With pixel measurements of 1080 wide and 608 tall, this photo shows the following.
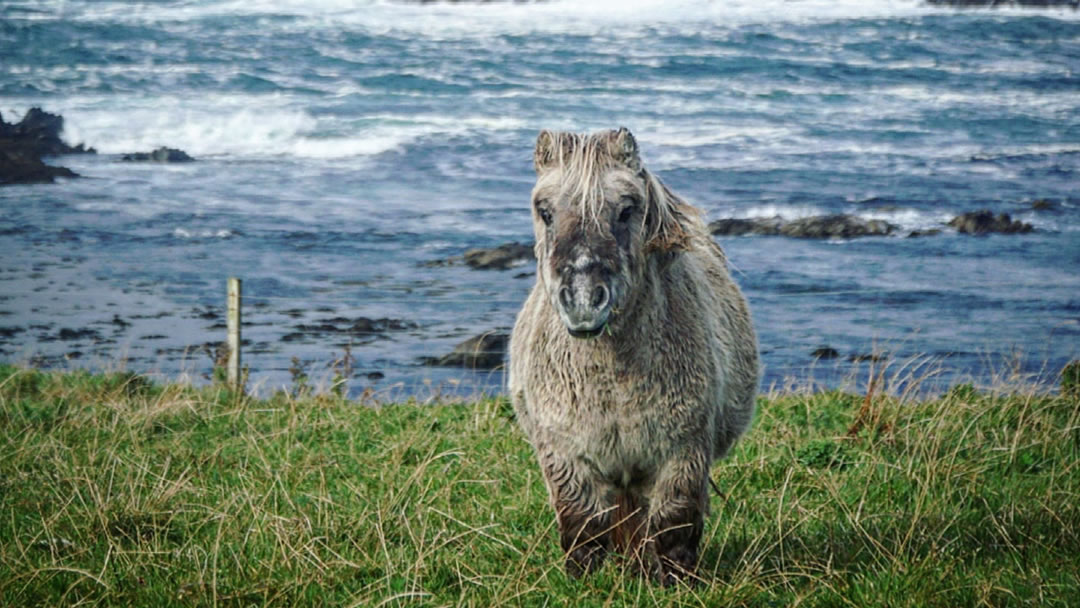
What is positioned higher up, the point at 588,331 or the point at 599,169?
the point at 599,169

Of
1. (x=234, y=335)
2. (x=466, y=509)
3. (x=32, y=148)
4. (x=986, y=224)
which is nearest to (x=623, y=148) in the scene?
(x=466, y=509)

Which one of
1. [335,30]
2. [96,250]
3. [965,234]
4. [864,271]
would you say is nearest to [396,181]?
[335,30]

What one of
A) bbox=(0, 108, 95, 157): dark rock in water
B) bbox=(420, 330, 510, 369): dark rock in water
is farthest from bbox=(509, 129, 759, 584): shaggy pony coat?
bbox=(0, 108, 95, 157): dark rock in water

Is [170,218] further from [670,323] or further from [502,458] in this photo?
[670,323]

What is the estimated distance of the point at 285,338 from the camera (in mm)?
14336

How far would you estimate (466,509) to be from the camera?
603 centimetres

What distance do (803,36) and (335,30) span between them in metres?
9.22

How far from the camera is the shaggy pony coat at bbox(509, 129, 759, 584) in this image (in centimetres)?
425

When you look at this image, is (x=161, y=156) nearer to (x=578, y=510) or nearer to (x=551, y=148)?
(x=551, y=148)

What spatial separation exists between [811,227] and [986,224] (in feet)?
9.14

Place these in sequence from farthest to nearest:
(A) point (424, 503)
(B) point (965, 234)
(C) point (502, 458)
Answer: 1. (B) point (965, 234)
2. (C) point (502, 458)
3. (A) point (424, 503)

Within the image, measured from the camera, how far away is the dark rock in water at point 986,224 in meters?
17.7

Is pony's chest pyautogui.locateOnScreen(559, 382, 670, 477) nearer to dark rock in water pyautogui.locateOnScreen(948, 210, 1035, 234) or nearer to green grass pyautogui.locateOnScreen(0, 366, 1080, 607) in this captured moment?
green grass pyautogui.locateOnScreen(0, 366, 1080, 607)

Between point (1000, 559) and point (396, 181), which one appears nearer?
point (1000, 559)
